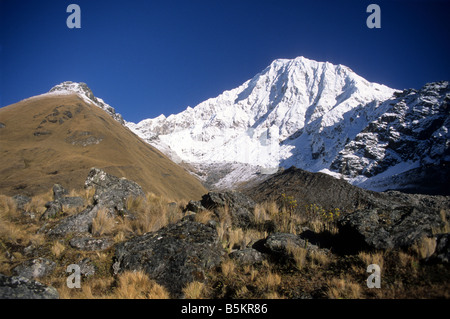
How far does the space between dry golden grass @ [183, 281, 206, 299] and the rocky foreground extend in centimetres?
3

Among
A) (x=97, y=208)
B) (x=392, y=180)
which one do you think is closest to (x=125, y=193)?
(x=97, y=208)

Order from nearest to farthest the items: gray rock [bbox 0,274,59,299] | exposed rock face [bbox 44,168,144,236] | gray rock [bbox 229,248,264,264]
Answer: gray rock [bbox 0,274,59,299]
gray rock [bbox 229,248,264,264]
exposed rock face [bbox 44,168,144,236]

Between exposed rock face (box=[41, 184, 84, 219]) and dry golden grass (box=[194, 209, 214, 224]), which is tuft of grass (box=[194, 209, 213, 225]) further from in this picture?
exposed rock face (box=[41, 184, 84, 219])

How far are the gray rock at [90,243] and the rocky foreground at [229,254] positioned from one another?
0.09ft

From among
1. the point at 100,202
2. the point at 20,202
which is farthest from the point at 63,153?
the point at 100,202

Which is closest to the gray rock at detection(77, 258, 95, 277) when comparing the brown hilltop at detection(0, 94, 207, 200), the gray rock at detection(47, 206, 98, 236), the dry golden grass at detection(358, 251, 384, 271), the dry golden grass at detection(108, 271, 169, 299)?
the dry golden grass at detection(108, 271, 169, 299)

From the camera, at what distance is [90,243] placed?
7.00 meters

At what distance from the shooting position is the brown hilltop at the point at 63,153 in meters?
60.0

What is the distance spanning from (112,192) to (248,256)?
6133 millimetres

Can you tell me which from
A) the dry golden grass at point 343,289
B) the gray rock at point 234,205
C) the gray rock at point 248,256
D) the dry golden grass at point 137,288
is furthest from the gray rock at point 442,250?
the gray rock at point 234,205

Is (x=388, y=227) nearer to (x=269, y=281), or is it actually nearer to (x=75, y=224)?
(x=269, y=281)

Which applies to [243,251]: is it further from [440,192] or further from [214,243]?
[440,192]

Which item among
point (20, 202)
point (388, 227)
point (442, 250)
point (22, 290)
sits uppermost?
point (20, 202)

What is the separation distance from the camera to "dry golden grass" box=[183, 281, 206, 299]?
15.9 feet
